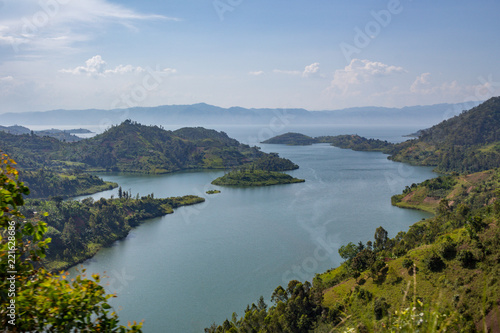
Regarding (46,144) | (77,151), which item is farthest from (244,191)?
(46,144)

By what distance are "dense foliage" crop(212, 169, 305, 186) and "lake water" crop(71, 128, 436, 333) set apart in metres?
5.95

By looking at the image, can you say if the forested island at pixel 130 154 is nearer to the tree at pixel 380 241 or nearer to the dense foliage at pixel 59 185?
the dense foliage at pixel 59 185

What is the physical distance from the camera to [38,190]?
7638cm

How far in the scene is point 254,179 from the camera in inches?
3541

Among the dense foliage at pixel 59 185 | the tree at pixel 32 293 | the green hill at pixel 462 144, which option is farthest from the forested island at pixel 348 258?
the green hill at pixel 462 144

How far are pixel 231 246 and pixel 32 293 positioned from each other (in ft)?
130

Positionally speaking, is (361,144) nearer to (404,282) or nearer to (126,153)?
(126,153)

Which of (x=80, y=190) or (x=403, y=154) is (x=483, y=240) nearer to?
(x=80, y=190)

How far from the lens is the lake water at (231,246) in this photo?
2998cm

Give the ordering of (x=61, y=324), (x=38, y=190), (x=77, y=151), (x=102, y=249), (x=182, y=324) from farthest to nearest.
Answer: (x=77, y=151), (x=38, y=190), (x=102, y=249), (x=182, y=324), (x=61, y=324)

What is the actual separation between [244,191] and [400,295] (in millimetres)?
59946

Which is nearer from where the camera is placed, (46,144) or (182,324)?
(182,324)

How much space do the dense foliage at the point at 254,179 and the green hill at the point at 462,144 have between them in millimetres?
48357

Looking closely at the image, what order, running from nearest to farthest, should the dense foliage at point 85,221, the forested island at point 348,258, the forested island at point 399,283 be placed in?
the forested island at point 348,258 < the forested island at point 399,283 < the dense foliage at point 85,221
